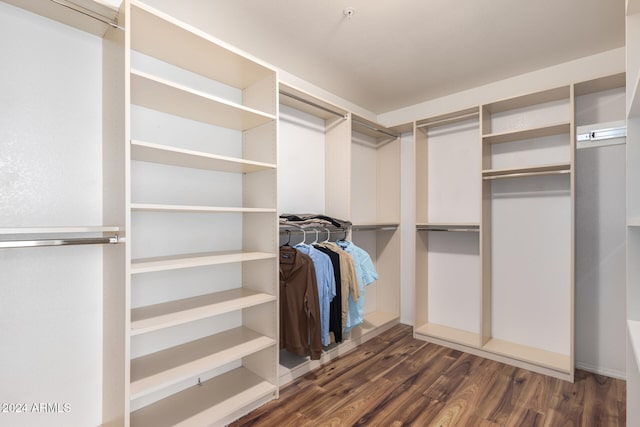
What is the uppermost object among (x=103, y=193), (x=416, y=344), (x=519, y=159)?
(x=519, y=159)

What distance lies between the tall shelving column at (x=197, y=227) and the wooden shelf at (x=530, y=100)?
2068 millimetres

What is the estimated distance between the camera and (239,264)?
251cm

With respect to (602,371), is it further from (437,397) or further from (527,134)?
(527,134)

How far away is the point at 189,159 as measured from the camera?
1.96 metres

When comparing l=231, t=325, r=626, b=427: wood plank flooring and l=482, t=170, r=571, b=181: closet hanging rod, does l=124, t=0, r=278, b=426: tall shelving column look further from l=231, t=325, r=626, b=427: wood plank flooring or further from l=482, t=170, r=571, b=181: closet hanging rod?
l=482, t=170, r=571, b=181: closet hanging rod

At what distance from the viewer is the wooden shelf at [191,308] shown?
1.68 metres

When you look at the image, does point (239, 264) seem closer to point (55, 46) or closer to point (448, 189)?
point (55, 46)

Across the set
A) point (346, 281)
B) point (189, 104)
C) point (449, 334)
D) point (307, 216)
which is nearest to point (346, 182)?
point (307, 216)

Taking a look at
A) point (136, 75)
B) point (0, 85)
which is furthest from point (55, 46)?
point (136, 75)

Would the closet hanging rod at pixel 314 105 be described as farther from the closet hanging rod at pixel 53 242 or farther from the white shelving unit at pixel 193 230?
the closet hanging rod at pixel 53 242

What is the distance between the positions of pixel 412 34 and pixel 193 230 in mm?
2147

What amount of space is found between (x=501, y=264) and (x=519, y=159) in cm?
103

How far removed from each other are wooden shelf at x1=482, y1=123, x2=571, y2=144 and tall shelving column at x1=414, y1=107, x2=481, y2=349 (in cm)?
31

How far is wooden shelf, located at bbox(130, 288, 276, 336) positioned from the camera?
5.51ft
